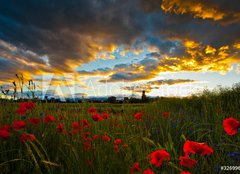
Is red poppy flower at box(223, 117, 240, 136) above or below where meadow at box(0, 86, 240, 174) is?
above

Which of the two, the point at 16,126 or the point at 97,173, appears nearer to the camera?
the point at 16,126

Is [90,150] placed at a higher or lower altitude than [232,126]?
lower

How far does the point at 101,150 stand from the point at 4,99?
120 inches

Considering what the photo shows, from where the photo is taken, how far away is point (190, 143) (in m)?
1.40

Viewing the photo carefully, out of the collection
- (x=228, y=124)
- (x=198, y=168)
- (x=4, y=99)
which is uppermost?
(x=4, y=99)

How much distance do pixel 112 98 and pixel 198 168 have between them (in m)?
3.12

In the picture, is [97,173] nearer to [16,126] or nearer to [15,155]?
[16,126]

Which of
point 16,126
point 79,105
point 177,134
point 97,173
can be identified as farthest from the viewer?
point 177,134

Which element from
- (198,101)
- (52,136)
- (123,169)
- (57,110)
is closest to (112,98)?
(57,110)

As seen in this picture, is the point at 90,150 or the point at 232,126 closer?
the point at 232,126

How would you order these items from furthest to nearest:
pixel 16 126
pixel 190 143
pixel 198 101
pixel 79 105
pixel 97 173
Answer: pixel 198 101, pixel 79 105, pixel 97 173, pixel 16 126, pixel 190 143

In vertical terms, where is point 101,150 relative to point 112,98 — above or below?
below

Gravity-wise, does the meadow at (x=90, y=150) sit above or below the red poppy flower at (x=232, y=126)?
A: below

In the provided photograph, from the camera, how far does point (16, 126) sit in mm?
1969
